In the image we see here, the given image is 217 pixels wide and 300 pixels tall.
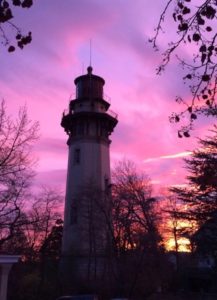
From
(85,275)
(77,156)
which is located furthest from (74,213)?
(85,275)

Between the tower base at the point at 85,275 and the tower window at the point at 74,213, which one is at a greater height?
the tower window at the point at 74,213

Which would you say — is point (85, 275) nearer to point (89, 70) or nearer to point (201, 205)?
point (201, 205)

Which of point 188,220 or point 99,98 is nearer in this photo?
point 188,220

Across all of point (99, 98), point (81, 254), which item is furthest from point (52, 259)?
point (99, 98)

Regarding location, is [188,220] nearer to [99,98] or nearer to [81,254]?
[81,254]

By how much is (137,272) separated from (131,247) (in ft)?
8.34

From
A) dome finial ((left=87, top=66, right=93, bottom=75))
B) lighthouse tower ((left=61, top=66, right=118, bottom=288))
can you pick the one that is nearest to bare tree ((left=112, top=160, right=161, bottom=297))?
lighthouse tower ((left=61, top=66, right=118, bottom=288))

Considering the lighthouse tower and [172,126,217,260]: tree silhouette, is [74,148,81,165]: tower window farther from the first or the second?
[172,126,217,260]: tree silhouette

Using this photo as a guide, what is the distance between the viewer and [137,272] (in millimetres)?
34844

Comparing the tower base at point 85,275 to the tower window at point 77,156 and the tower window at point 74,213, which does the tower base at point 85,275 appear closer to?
the tower window at point 74,213

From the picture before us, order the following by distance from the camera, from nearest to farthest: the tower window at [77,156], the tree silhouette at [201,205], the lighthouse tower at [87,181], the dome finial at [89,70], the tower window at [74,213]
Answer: the tree silhouette at [201,205] → the lighthouse tower at [87,181] → the tower window at [74,213] → the tower window at [77,156] → the dome finial at [89,70]

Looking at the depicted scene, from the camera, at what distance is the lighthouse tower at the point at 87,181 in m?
40.4

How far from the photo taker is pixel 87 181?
44844 mm

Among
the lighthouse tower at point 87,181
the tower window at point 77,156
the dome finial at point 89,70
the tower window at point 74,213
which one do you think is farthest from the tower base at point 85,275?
the dome finial at point 89,70
